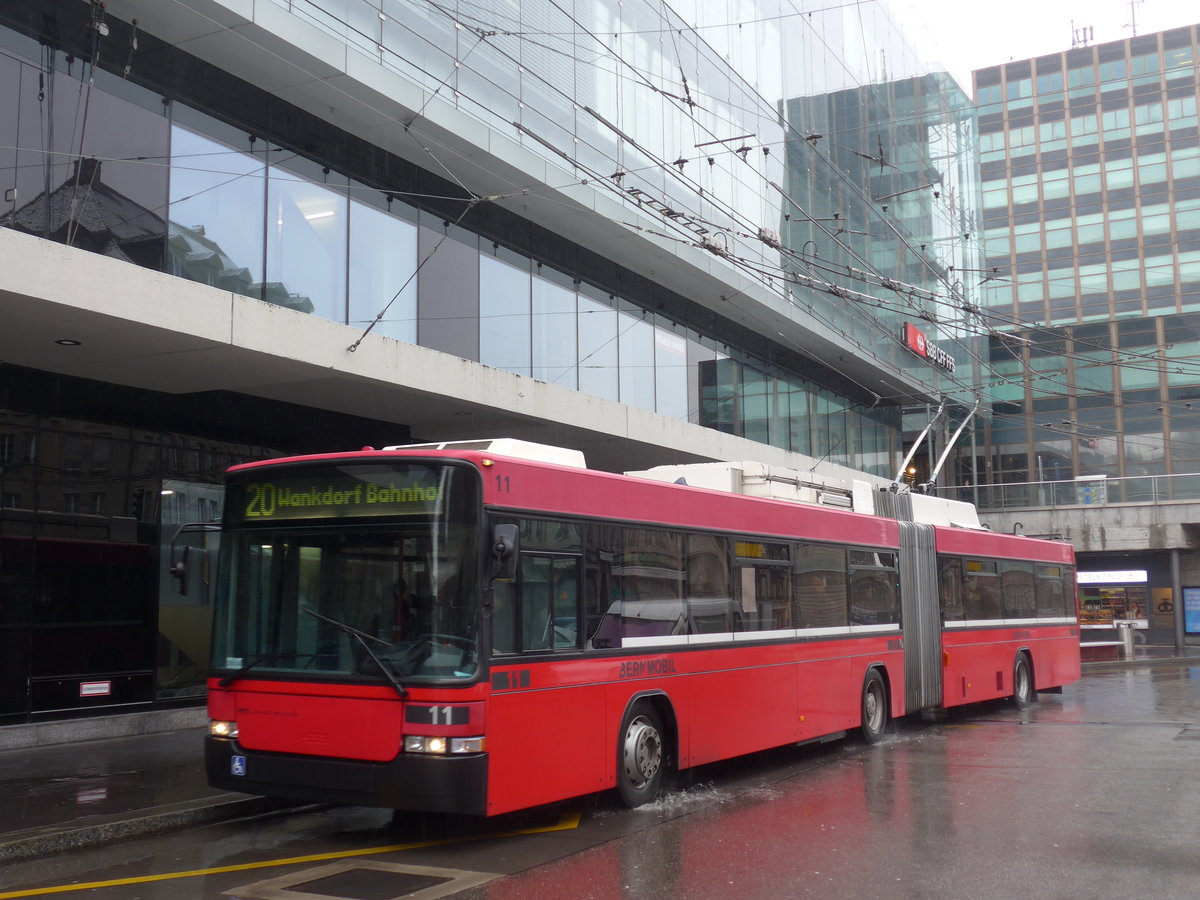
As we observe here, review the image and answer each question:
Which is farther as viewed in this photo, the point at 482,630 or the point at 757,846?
the point at 757,846

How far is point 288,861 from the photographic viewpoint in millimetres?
8047

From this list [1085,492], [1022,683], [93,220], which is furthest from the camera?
[1085,492]

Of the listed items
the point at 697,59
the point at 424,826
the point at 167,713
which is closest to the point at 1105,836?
the point at 424,826

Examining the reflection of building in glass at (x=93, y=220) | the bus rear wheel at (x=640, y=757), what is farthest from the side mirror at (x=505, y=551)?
the reflection of building in glass at (x=93, y=220)

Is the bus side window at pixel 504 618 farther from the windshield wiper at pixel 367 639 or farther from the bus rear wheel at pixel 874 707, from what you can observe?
the bus rear wheel at pixel 874 707

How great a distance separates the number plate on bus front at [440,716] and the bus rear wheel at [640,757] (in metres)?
2.09

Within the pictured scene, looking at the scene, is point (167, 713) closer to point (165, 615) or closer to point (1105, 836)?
point (165, 615)

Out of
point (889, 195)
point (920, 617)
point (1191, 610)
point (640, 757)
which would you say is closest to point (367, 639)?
point (640, 757)

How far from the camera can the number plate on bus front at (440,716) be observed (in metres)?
7.80

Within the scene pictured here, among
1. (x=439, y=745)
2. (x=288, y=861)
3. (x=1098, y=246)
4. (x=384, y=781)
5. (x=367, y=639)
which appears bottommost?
(x=288, y=861)

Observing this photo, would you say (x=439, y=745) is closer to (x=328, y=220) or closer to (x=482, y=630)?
(x=482, y=630)

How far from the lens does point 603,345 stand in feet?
71.8

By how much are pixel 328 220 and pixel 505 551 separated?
909 centimetres

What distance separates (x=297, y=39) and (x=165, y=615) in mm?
7429
